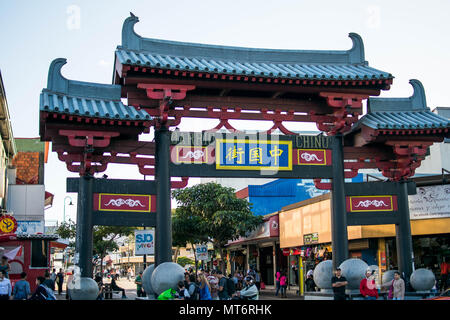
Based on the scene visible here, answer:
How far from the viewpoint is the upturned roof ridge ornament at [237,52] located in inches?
746

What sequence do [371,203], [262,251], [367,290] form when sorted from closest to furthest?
[367,290], [371,203], [262,251]

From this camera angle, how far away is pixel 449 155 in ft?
144

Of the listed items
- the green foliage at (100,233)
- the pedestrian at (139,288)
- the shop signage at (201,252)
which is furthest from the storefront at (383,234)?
the green foliage at (100,233)

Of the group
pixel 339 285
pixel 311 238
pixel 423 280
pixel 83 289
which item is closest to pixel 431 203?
pixel 311 238

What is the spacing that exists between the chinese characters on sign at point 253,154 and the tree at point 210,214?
22.4m

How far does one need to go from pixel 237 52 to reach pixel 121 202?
6.92m

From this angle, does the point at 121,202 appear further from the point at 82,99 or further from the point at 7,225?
the point at 7,225

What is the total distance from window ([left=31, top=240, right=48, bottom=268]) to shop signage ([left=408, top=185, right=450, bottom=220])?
61.2 ft

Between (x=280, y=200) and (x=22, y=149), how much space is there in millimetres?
21943

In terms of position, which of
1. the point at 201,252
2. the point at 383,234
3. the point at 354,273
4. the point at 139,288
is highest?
the point at 383,234

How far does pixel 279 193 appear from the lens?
4909 centimetres

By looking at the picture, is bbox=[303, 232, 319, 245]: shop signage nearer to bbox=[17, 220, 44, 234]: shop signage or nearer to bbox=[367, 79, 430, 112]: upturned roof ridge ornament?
bbox=[367, 79, 430, 112]: upturned roof ridge ornament

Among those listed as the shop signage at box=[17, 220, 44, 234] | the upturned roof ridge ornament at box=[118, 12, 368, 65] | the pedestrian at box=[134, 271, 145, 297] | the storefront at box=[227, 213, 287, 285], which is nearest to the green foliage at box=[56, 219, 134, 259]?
the storefront at box=[227, 213, 287, 285]

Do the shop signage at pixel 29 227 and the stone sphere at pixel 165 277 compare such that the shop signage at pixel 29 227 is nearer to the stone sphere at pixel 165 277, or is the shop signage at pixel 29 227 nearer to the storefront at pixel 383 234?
the storefront at pixel 383 234
